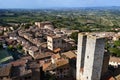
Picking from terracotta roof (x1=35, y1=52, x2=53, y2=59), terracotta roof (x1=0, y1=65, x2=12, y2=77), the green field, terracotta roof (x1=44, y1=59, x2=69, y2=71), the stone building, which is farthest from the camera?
the stone building

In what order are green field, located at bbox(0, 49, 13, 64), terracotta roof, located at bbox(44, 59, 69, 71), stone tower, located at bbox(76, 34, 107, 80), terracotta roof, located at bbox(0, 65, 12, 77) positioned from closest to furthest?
stone tower, located at bbox(76, 34, 107, 80)
terracotta roof, located at bbox(0, 65, 12, 77)
terracotta roof, located at bbox(44, 59, 69, 71)
green field, located at bbox(0, 49, 13, 64)

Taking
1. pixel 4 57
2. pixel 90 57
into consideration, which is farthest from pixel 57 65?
pixel 4 57

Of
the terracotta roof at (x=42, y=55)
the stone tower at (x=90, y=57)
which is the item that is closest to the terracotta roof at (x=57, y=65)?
the stone tower at (x=90, y=57)

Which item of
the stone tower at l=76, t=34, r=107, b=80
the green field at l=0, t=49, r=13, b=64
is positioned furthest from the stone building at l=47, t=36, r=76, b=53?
the stone tower at l=76, t=34, r=107, b=80

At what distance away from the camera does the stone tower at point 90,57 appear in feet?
90.4

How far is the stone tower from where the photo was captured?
2756 centimetres

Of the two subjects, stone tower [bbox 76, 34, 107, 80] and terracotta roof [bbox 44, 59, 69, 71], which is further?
terracotta roof [bbox 44, 59, 69, 71]

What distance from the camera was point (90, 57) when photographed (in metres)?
28.3

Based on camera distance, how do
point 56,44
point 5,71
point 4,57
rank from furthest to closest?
1. point 56,44
2. point 4,57
3. point 5,71

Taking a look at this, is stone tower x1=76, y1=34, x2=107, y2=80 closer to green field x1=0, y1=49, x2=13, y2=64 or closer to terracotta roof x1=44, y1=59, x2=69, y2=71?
terracotta roof x1=44, y1=59, x2=69, y2=71

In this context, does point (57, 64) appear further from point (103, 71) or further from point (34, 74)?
point (103, 71)

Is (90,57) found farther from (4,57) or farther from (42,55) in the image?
(4,57)

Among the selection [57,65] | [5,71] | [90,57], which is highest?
[90,57]

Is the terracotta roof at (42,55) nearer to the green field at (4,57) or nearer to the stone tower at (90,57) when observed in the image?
the green field at (4,57)
